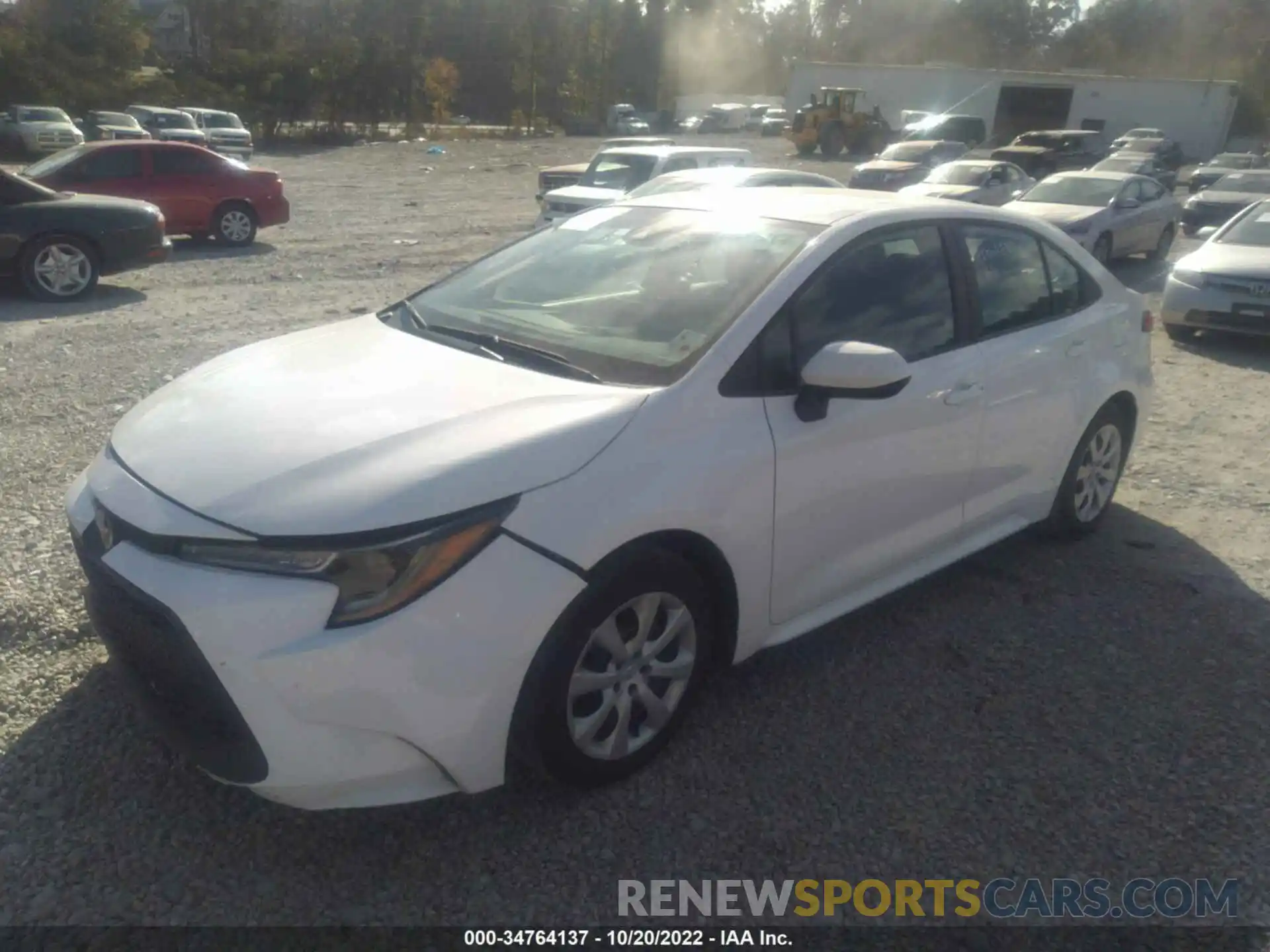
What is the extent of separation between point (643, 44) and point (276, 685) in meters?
66.5

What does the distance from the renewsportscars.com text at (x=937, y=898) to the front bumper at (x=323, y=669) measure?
0.58 m

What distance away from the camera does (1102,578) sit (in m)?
4.65

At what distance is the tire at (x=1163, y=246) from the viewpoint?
15945 mm

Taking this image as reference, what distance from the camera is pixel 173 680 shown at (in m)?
2.57

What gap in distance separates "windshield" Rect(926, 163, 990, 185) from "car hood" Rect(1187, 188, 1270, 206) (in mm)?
4579

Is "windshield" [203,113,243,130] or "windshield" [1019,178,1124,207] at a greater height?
"windshield" [1019,178,1124,207]

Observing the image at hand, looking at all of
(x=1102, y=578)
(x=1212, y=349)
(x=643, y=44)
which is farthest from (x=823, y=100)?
(x=1102, y=578)

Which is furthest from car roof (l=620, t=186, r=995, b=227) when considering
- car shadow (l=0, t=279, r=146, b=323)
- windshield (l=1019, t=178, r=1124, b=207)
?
windshield (l=1019, t=178, r=1124, b=207)

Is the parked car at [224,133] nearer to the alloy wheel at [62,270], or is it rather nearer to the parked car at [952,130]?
the alloy wheel at [62,270]

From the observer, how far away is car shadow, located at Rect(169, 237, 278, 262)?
13.1 meters

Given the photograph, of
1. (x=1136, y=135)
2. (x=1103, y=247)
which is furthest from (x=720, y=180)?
(x=1136, y=135)

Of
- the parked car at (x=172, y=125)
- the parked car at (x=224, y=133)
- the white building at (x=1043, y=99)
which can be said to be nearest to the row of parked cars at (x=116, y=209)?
the parked car at (x=172, y=125)

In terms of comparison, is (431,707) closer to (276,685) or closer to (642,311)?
(276,685)

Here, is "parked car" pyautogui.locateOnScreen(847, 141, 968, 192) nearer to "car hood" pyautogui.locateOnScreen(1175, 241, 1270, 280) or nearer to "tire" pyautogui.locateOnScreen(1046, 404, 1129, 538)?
"car hood" pyautogui.locateOnScreen(1175, 241, 1270, 280)
